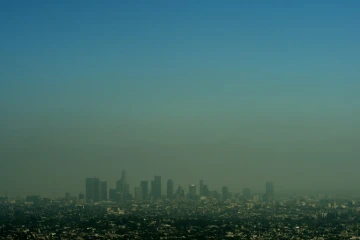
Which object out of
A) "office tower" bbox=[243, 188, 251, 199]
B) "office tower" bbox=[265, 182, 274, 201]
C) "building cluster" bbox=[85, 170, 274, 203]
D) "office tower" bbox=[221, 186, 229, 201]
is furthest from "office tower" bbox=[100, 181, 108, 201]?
"office tower" bbox=[265, 182, 274, 201]

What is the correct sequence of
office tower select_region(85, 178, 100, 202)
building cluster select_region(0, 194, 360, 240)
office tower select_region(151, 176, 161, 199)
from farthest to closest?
office tower select_region(151, 176, 161, 199) < office tower select_region(85, 178, 100, 202) < building cluster select_region(0, 194, 360, 240)

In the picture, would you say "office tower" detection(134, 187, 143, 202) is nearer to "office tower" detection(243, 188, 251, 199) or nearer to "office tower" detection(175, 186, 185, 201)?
"office tower" detection(175, 186, 185, 201)

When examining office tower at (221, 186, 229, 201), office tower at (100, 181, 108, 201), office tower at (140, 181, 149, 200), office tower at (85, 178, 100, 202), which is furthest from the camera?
office tower at (221, 186, 229, 201)

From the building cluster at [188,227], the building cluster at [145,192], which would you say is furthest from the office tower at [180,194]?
the building cluster at [188,227]

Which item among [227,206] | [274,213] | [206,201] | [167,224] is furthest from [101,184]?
[167,224]

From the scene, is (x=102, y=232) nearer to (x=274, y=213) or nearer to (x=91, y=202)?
(x=274, y=213)

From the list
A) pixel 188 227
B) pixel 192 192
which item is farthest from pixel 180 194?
pixel 188 227

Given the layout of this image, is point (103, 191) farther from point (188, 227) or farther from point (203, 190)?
point (188, 227)

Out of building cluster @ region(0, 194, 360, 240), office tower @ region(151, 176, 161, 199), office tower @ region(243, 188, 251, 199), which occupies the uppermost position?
office tower @ region(151, 176, 161, 199)

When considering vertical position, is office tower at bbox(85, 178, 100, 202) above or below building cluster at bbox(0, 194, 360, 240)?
above
